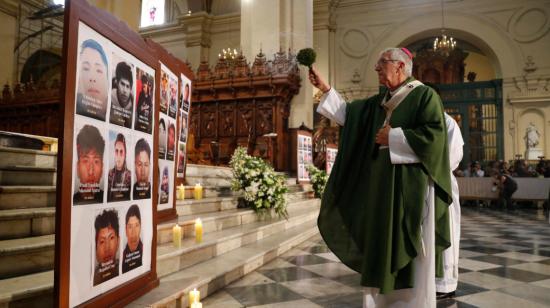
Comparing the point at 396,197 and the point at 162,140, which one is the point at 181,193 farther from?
the point at 396,197

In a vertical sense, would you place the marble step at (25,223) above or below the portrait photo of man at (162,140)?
below

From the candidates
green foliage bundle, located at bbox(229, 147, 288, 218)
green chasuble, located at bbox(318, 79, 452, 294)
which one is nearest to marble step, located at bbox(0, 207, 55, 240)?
green chasuble, located at bbox(318, 79, 452, 294)

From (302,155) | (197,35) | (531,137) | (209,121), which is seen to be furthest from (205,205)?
(197,35)

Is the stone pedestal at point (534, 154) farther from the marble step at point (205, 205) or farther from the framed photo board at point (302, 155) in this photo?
the marble step at point (205, 205)

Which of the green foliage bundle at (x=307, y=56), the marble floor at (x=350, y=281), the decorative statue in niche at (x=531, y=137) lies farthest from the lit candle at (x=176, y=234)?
the decorative statue in niche at (x=531, y=137)

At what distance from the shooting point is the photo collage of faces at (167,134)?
10.8 feet

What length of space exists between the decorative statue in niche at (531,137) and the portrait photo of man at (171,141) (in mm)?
15628

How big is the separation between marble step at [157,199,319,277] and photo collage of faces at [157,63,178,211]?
0.46m

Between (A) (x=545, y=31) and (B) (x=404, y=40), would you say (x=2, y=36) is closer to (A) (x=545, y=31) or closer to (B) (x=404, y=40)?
(B) (x=404, y=40)

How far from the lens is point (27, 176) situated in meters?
3.03

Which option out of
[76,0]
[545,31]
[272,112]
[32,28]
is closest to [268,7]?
[272,112]

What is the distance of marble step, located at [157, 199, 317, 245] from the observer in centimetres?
339

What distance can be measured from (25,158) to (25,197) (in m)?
0.70

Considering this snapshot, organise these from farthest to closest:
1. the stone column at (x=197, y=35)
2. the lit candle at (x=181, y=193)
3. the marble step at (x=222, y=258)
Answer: the stone column at (x=197, y=35) → the lit candle at (x=181, y=193) → the marble step at (x=222, y=258)
